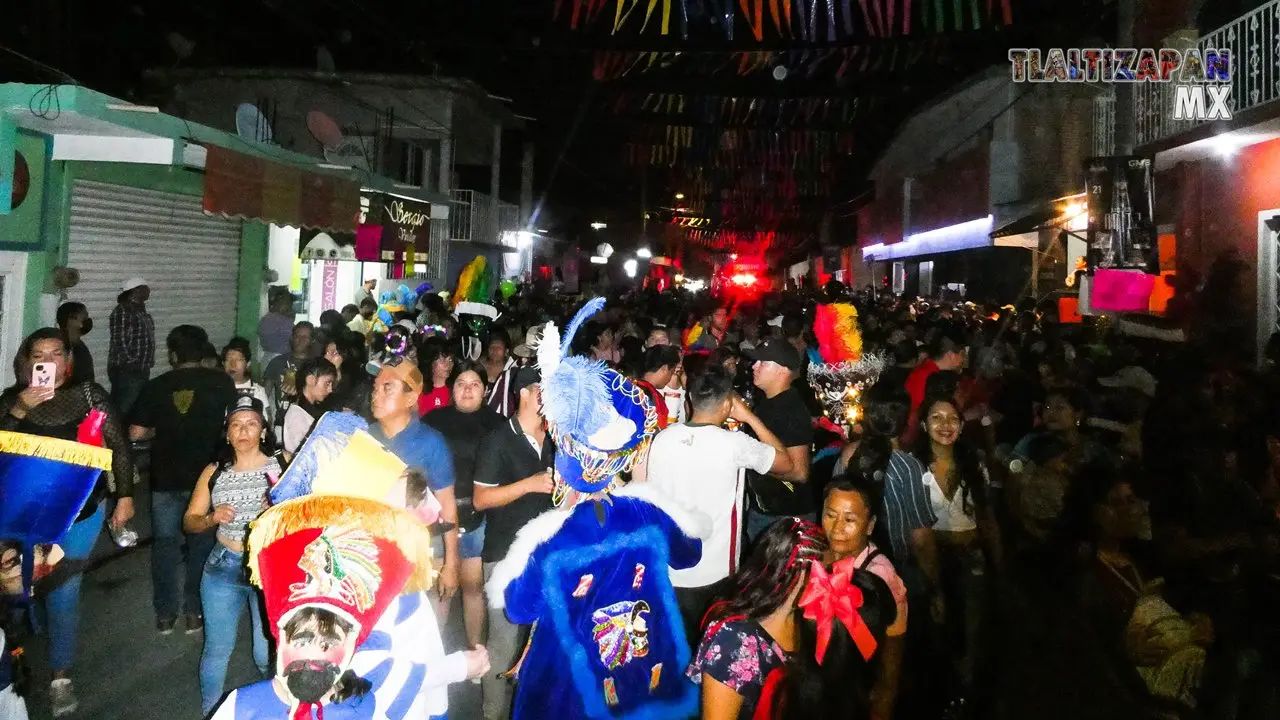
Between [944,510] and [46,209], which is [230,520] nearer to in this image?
A: [944,510]

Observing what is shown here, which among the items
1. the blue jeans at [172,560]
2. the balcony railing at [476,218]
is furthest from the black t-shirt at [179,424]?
the balcony railing at [476,218]

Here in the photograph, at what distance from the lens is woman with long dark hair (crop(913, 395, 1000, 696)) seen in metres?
5.01

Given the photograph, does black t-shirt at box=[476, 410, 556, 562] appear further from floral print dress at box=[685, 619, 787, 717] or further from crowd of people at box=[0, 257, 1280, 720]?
floral print dress at box=[685, 619, 787, 717]

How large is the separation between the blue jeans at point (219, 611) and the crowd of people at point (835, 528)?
0.01 metres

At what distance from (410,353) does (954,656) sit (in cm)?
468

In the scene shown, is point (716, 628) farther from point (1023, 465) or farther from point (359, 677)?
point (1023, 465)

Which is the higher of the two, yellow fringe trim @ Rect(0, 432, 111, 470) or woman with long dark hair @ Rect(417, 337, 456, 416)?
woman with long dark hair @ Rect(417, 337, 456, 416)

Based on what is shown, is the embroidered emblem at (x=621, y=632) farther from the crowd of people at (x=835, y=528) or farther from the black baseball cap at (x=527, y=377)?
the black baseball cap at (x=527, y=377)

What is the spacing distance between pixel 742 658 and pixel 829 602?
352mm

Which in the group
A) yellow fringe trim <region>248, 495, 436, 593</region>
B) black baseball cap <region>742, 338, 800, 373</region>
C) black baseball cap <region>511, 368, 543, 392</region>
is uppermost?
black baseball cap <region>742, 338, 800, 373</region>

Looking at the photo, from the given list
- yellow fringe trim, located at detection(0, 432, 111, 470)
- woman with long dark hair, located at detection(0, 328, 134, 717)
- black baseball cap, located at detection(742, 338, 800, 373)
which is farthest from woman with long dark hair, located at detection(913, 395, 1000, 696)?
woman with long dark hair, located at detection(0, 328, 134, 717)

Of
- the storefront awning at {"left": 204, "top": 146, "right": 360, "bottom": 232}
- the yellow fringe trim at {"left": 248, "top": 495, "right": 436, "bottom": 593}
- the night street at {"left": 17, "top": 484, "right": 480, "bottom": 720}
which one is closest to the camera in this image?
the yellow fringe trim at {"left": 248, "top": 495, "right": 436, "bottom": 593}

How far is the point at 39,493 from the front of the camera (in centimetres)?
416

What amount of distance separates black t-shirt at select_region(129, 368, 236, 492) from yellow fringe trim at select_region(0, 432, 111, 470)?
48.2 inches
